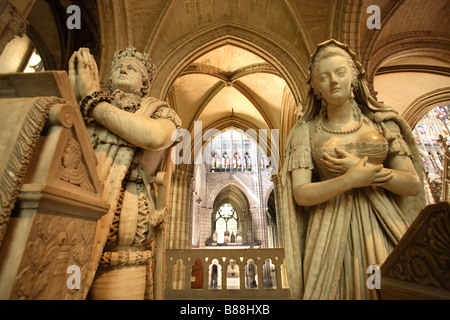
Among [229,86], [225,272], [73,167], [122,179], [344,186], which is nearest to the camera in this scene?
[73,167]

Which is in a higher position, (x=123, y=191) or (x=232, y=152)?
(x=232, y=152)

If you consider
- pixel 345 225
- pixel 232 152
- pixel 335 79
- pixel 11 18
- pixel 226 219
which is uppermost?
pixel 232 152

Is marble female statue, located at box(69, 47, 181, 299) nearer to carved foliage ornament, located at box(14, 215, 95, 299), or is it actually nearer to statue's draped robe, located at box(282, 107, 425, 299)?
carved foliage ornament, located at box(14, 215, 95, 299)

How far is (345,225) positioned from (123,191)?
3.33ft

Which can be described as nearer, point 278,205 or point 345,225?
point 345,225

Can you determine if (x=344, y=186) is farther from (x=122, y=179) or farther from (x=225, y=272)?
(x=225, y=272)

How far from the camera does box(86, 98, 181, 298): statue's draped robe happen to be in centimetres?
95

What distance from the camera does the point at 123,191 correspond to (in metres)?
1.08

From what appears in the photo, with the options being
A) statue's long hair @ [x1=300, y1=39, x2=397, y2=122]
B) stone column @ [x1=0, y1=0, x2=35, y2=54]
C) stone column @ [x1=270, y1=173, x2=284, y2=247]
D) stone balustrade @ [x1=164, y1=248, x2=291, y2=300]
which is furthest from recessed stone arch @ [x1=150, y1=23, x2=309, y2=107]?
stone column @ [x1=270, y1=173, x2=284, y2=247]

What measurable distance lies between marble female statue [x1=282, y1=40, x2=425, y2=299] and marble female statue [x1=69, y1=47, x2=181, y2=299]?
0.68m

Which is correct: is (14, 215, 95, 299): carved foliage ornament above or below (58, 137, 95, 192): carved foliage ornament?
below

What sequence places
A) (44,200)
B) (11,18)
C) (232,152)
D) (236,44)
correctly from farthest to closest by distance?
1. (232,152)
2. (236,44)
3. (11,18)
4. (44,200)

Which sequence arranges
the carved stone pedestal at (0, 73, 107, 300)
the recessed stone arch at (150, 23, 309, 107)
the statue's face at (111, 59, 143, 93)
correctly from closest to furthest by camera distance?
the carved stone pedestal at (0, 73, 107, 300) < the statue's face at (111, 59, 143, 93) < the recessed stone arch at (150, 23, 309, 107)

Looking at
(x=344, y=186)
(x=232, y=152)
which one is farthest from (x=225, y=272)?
(x=232, y=152)
